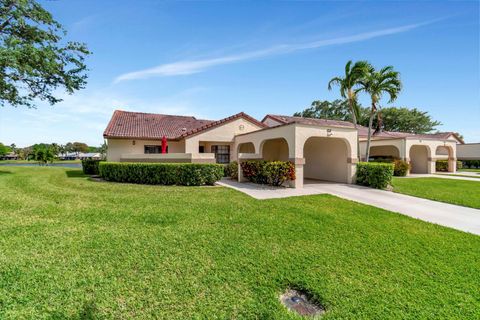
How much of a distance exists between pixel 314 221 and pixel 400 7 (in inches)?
402

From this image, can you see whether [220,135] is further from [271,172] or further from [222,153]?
[271,172]

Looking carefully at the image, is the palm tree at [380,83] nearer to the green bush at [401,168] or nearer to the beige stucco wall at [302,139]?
the beige stucco wall at [302,139]

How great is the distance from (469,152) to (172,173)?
49.5 meters

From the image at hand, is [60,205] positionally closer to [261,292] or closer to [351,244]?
[261,292]

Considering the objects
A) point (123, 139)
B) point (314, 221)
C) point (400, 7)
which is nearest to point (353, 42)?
point (400, 7)

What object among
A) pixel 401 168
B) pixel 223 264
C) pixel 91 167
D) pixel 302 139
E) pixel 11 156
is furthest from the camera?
pixel 11 156

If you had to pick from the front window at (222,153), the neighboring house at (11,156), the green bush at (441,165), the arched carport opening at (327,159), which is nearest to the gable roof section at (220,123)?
the front window at (222,153)

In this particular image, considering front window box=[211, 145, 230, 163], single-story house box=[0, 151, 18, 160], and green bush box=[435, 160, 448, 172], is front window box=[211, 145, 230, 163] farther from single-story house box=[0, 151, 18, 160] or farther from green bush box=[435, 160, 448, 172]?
single-story house box=[0, 151, 18, 160]

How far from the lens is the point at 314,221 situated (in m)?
6.43

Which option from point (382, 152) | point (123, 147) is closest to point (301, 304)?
point (123, 147)

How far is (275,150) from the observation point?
19.9 meters

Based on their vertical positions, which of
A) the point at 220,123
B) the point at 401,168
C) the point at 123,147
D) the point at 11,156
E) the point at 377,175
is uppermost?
the point at 220,123

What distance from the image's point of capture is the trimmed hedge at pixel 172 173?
1215 centimetres

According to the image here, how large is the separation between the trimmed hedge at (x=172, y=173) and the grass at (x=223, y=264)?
507 cm
